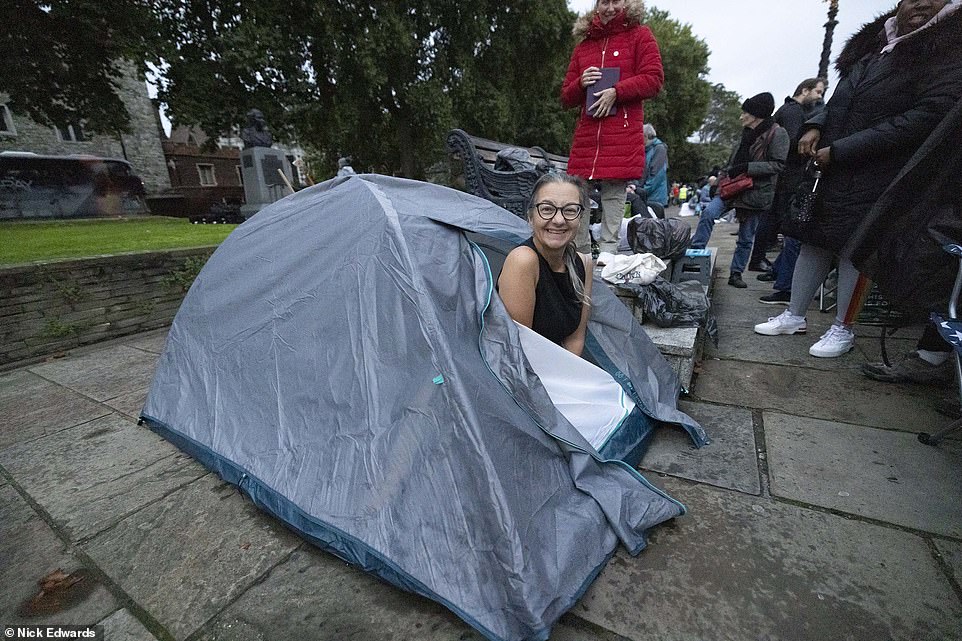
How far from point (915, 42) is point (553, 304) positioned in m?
2.58

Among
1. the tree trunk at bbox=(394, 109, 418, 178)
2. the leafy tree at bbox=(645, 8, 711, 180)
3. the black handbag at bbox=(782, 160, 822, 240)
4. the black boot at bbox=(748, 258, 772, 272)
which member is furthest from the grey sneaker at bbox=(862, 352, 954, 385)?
the leafy tree at bbox=(645, 8, 711, 180)

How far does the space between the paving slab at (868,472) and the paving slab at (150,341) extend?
15.1ft

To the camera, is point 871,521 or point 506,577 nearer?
point 506,577

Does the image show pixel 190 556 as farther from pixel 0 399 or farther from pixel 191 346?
pixel 0 399

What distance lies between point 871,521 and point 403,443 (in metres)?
1.86

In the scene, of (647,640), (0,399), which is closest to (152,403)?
(0,399)

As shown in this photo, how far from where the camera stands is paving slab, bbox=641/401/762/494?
192 centimetres

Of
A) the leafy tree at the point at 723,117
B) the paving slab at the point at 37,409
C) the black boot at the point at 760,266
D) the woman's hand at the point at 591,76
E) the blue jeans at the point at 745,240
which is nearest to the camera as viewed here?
the paving slab at the point at 37,409

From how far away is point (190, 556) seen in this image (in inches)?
62.4

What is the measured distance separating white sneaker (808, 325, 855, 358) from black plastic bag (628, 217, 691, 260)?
124 cm

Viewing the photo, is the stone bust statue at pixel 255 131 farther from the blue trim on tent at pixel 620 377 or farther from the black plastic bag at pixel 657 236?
the blue trim on tent at pixel 620 377

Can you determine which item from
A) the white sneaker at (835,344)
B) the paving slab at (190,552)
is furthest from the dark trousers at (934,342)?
the paving slab at (190,552)

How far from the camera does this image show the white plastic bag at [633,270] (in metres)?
2.84

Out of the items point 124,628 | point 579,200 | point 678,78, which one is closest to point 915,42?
point 579,200
